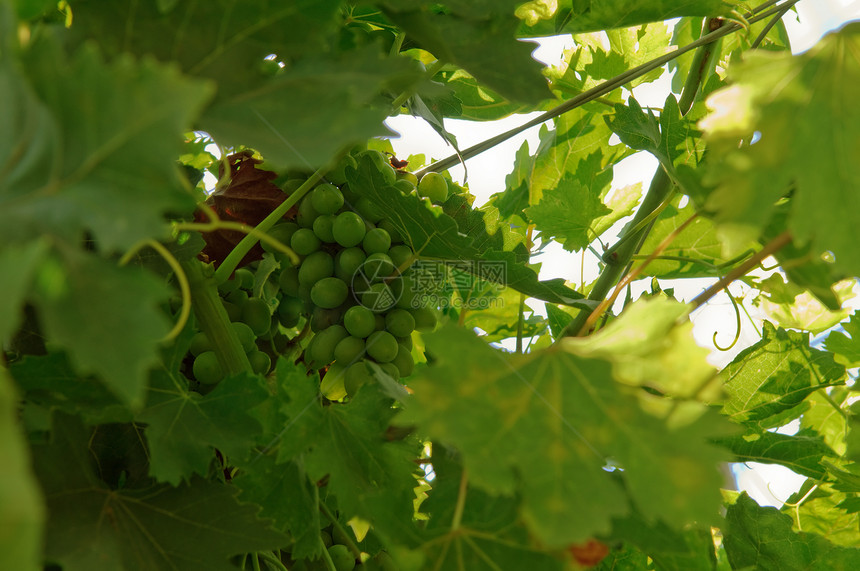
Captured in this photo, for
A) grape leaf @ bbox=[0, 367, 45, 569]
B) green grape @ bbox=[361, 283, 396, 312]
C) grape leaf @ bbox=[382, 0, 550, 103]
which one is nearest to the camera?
grape leaf @ bbox=[0, 367, 45, 569]

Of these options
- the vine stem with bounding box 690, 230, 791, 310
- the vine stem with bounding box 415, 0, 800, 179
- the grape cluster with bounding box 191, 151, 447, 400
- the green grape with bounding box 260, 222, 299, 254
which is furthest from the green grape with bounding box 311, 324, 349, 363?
the vine stem with bounding box 690, 230, 791, 310

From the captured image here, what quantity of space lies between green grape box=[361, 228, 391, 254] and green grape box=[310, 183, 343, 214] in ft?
0.13

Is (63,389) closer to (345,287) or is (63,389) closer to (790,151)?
(345,287)

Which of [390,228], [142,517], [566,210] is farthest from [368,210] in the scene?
[142,517]

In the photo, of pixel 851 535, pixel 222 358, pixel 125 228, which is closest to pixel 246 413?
pixel 222 358

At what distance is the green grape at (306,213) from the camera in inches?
27.0

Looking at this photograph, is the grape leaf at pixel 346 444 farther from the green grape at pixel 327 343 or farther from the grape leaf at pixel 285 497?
the green grape at pixel 327 343

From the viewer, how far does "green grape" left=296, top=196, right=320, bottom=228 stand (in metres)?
0.69

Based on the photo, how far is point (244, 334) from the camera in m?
0.62

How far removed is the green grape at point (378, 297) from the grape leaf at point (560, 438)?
28 cm

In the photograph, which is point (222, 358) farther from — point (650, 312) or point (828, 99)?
point (828, 99)

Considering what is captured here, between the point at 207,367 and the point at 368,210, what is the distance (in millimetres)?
215

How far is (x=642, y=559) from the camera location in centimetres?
71

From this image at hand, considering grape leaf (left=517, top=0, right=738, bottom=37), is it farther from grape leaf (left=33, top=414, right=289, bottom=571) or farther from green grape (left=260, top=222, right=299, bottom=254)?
grape leaf (left=33, top=414, right=289, bottom=571)
